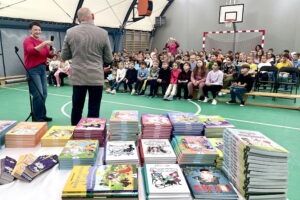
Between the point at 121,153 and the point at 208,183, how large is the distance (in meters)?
0.64

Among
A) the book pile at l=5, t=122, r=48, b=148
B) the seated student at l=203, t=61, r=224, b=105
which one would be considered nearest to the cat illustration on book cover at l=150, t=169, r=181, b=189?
the book pile at l=5, t=122, r=48, b=148

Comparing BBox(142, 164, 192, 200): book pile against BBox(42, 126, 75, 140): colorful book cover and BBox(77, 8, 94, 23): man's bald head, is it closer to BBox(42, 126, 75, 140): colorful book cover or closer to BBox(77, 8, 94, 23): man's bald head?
BBox(42, 126, 75, 140): colorful book cover

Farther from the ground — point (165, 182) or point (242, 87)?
point (242, 87)

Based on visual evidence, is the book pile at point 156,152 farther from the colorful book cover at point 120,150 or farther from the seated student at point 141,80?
the seated student at point 141,80

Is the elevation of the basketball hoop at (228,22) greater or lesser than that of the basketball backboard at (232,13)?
lesser

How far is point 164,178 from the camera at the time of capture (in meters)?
1.40

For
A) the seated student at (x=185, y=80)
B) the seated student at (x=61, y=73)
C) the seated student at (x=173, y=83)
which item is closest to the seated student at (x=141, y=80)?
the seated student at (x=173, y=83)

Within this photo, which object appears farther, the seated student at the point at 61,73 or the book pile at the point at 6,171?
the seated student at the point at 61,73

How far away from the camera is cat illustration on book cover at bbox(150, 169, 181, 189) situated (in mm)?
1342

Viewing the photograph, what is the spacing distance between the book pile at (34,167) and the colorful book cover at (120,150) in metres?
0.39

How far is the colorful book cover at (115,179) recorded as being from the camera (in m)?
1.27

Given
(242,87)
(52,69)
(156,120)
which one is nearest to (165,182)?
(156,120)

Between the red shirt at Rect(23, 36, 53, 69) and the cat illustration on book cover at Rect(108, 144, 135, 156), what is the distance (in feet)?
8.46

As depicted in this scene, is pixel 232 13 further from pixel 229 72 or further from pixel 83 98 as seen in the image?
pixel 83 98
